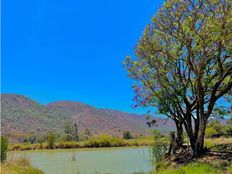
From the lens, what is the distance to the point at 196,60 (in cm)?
1670

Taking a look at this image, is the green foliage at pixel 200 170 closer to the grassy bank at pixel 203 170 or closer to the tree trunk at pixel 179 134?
the grassy bank at pixel 203 170

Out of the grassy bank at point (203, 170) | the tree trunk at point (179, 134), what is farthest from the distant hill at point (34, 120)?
the grassy bank at point (203, 170)

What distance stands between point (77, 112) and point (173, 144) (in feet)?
572

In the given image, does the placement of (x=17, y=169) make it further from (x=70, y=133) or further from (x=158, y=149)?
(x=70, y=133)

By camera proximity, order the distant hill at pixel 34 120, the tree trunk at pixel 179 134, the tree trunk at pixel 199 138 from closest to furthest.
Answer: the tree trunk at pixel 199 138 < the tree trunk at pixel 179 134 < the distant hill at pixel 34 120

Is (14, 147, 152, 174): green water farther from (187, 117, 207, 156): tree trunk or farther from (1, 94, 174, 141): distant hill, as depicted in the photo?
(1, 94, 174, 141): distant hill

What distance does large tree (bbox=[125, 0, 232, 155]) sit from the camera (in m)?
15.2

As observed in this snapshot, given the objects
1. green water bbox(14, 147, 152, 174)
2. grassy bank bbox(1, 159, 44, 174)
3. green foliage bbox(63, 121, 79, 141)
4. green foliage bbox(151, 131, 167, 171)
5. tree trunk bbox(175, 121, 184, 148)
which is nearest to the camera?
grassy bank bbox(1, 159, 44, 174)

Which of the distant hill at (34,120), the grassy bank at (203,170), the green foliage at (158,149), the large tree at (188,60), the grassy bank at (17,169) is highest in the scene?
the distant hill at (34,120)

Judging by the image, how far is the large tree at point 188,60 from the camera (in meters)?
15.2

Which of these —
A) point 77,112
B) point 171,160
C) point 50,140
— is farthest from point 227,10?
point 77,112

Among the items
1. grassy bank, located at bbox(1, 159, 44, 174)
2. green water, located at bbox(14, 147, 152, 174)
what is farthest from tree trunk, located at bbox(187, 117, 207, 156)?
grassy bank, located at bbox(1, 159, 44, 174)

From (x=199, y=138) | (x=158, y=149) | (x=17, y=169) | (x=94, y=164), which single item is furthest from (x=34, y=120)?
(x=199, y=138)

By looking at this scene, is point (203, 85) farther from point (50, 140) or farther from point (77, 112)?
point (77, 112)
